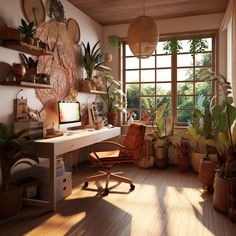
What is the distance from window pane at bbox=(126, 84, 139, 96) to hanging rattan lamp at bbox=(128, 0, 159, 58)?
7.09ft

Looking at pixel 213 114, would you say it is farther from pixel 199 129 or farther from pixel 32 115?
pixel 32 115


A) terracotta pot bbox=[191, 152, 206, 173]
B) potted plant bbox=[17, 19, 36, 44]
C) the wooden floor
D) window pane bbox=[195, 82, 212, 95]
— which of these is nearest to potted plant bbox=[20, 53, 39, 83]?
potted plant bbox=[17, 19, 36, 44]

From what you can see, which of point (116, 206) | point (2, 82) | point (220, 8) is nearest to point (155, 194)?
point (116, 206)

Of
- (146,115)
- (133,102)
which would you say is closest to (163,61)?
(133,102)

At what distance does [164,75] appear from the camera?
492 cm

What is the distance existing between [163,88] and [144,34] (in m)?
2.17

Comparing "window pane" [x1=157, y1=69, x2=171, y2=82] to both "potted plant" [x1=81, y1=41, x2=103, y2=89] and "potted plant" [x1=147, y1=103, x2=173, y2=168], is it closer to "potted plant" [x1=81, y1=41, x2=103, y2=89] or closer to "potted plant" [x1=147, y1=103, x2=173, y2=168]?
"potted plant" [x1=147, y1=103, x2=173, y2=168]

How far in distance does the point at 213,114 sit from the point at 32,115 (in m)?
2.16

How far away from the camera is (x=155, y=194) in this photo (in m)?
3.15

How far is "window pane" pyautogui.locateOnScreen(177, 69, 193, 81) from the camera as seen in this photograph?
478 cm

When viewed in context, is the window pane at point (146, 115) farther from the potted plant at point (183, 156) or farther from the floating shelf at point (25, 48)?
the floating shelf at point (25, 48)

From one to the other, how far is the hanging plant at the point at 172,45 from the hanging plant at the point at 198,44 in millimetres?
219

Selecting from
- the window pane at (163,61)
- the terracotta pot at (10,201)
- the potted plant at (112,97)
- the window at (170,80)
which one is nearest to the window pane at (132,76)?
the window at (170,80)

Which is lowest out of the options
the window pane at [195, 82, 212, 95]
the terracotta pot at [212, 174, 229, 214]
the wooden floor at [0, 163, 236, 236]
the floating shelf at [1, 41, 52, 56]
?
the wooden floor at [0, 163, 236, 236]
